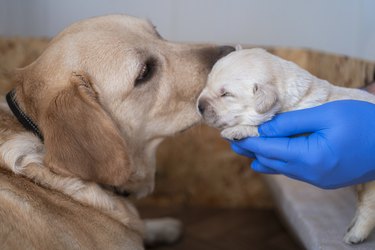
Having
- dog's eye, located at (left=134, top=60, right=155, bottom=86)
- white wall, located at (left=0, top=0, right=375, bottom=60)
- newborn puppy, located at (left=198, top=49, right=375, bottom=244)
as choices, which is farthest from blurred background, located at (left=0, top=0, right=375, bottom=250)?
dog's eye, located at (left=134, top=60, right=155, bottom=86)

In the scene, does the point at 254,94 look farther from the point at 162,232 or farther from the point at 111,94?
the point at 162,232

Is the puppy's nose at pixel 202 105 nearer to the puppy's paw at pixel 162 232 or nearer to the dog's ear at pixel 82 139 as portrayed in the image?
the dog's ear at pixel 82 139

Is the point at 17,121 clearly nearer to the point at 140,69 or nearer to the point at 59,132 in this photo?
the point at 59,132

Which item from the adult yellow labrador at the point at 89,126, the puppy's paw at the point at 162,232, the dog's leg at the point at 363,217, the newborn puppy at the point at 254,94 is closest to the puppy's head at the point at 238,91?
the newborn puppy at the point at 254,94

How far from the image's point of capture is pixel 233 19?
2.90 m

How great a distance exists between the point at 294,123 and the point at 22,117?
3.00ft

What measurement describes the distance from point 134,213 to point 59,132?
1.59 ft

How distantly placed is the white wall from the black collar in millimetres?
1386

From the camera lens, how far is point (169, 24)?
2.92m

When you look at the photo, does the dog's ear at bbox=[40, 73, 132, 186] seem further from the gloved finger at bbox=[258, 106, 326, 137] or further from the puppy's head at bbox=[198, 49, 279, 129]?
the gloved finger at bbox=[258, 106, 326, 137]

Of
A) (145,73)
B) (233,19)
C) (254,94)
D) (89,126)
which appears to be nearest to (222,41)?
(233,19)

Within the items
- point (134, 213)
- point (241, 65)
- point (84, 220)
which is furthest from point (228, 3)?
point (84, 220)

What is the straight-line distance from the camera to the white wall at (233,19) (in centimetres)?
279

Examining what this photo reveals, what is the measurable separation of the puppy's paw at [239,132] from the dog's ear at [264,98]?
11 cm
